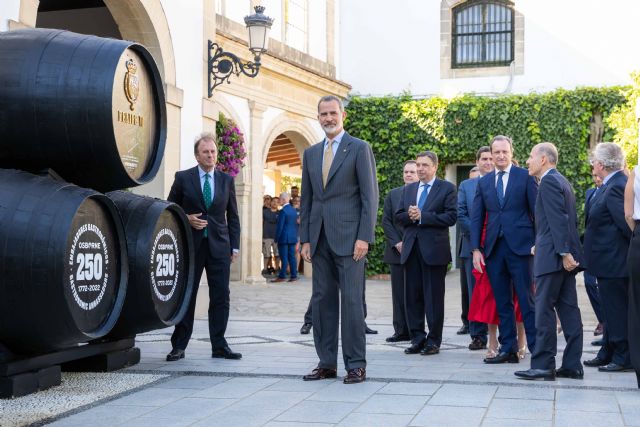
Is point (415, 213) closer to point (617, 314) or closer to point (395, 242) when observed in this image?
point (395, 242)

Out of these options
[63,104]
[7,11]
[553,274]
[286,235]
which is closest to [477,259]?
[553,274]

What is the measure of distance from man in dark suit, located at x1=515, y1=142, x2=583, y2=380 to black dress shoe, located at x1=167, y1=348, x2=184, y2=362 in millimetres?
2636

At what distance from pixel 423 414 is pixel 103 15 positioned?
8.85 metres

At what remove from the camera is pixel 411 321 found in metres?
8.58

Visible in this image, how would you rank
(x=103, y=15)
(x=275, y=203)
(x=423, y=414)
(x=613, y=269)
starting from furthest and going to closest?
(x=275, y=203) < (x=103, y=15) < (x=613, y=269) < (x=423, y=414)

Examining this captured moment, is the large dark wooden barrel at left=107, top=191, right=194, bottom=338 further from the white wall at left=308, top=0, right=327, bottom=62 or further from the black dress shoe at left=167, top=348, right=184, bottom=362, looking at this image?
the white wall at left=308, top=0, right=327, bottom=62

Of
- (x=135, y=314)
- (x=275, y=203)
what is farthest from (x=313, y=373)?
(x=275, y=203)

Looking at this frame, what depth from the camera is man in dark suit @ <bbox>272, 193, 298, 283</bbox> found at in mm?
19719

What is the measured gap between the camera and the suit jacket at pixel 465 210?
9812 millimetres

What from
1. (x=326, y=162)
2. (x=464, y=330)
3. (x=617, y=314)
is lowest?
(x=464, y=330)

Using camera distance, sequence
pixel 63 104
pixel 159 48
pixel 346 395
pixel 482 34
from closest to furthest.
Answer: pixel 63 104 < pixel 346 395 < pixel 159 48 < pixel 482 34

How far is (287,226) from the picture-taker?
19.8 metres

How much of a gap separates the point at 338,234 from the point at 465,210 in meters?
3.71

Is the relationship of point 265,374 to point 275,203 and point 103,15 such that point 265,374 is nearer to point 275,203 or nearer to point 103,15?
point 103,15
